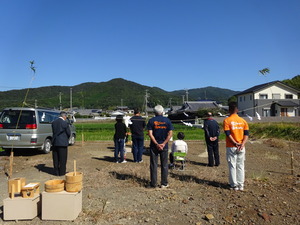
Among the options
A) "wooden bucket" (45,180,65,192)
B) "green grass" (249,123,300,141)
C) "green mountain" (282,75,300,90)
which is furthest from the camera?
"green mountain" (282,75,300,90)

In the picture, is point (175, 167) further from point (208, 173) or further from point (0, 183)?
point (0, 183)

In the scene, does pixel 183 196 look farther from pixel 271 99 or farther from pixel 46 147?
pixel 271 99

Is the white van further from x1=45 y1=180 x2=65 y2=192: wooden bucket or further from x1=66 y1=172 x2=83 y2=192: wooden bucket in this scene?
x1=66 y1=172 x2=83 y2=192: wooden bucket

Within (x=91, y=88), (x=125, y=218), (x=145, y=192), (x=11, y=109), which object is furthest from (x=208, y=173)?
(x=91, y=88)

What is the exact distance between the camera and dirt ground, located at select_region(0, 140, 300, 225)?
3708 mm

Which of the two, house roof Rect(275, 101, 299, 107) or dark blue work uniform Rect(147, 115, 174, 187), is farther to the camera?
house roof Rect(275, 101, 299, 107)

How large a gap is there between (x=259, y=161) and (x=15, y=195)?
7181 millimetres

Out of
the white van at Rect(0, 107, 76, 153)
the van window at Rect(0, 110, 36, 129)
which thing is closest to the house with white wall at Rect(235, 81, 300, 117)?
the white van at Rect(0, 107, 76, 153)

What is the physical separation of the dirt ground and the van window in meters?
1.73

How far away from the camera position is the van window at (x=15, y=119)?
8.66 metres

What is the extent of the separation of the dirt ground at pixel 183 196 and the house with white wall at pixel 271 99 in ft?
99.9

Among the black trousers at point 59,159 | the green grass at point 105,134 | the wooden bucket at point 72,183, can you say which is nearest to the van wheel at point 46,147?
the green grass at point 105,134

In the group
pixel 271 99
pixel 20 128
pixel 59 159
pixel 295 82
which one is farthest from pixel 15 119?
pixel 295 82

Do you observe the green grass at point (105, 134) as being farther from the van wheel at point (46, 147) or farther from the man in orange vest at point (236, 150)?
the man in orange vest at point (236, 150)
